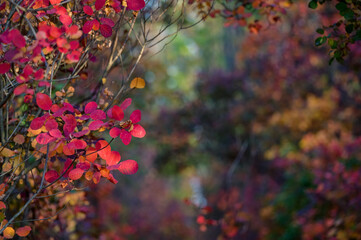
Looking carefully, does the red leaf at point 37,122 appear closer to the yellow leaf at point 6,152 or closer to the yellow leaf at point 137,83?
the yellow leaf at point 6,152

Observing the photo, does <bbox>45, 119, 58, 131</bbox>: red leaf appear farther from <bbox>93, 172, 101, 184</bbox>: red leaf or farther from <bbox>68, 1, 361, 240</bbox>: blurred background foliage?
<bbox>68, 1, 361, 240</bbox>: blurred background foliage

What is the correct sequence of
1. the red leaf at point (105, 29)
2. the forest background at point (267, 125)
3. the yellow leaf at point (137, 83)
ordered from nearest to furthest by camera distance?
the red leaf at point (105, 29) → the yellow leaf at point (137, 83) → the forest background at point (267, 125)

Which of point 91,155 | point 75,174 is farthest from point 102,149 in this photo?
point 75,174

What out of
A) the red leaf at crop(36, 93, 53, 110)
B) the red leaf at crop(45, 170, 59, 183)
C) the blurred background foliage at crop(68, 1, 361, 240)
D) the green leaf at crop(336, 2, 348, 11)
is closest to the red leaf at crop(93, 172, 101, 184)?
the red leaf at crop(45, 170, 59, 183)

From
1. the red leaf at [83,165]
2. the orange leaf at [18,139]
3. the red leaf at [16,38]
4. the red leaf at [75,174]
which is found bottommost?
the red leaf at [75,174]

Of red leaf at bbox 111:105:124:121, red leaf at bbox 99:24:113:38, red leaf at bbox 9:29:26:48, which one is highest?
red leaf at bbox 99:24:113:38

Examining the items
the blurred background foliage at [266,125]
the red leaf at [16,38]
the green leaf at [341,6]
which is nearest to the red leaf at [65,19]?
the red leaf at [16,38]

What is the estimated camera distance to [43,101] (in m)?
1.76

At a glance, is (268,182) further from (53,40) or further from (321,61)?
(53,40)

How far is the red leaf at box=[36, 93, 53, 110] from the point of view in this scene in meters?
1.74

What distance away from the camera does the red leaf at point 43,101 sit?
5.71ft

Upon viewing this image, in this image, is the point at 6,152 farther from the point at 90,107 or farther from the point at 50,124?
the point at 90,107

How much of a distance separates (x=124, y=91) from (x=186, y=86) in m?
23.4

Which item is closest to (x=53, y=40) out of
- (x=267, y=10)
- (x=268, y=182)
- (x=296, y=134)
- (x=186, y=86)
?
(x=267, y=10)
